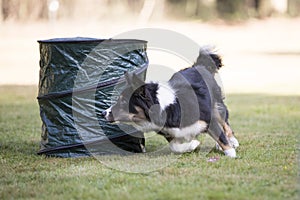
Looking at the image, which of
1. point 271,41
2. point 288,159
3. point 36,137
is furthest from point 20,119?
point 271,41

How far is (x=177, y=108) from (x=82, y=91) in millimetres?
1121

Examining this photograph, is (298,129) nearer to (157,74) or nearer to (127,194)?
(157,74)

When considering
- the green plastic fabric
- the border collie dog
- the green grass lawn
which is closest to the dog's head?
the border collie dog

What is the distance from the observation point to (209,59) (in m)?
7.01

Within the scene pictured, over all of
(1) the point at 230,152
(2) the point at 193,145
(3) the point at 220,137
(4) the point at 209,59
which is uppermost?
(4) the point at 209,59

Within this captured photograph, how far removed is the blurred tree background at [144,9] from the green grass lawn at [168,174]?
2804cm

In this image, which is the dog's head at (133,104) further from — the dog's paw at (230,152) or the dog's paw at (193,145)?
the dog's paw at (230,152)

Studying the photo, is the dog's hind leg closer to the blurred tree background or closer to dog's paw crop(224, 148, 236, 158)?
dog's paw crop(224, 148, 236, 158)

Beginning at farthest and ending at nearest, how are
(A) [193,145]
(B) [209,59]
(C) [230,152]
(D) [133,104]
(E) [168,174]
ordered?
(B) [209,59] < (A) [193,145] < (C) [230,152] < (D) [133,104] < (E) [168,174]

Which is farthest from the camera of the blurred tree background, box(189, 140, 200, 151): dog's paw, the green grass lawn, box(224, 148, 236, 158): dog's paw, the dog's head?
the blurred tree background

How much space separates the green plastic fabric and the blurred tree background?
28.2 metres

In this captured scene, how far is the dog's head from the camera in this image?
227 inches

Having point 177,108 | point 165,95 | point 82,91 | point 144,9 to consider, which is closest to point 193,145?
point 177,108

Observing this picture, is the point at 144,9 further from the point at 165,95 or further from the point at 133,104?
the point at 133,104
